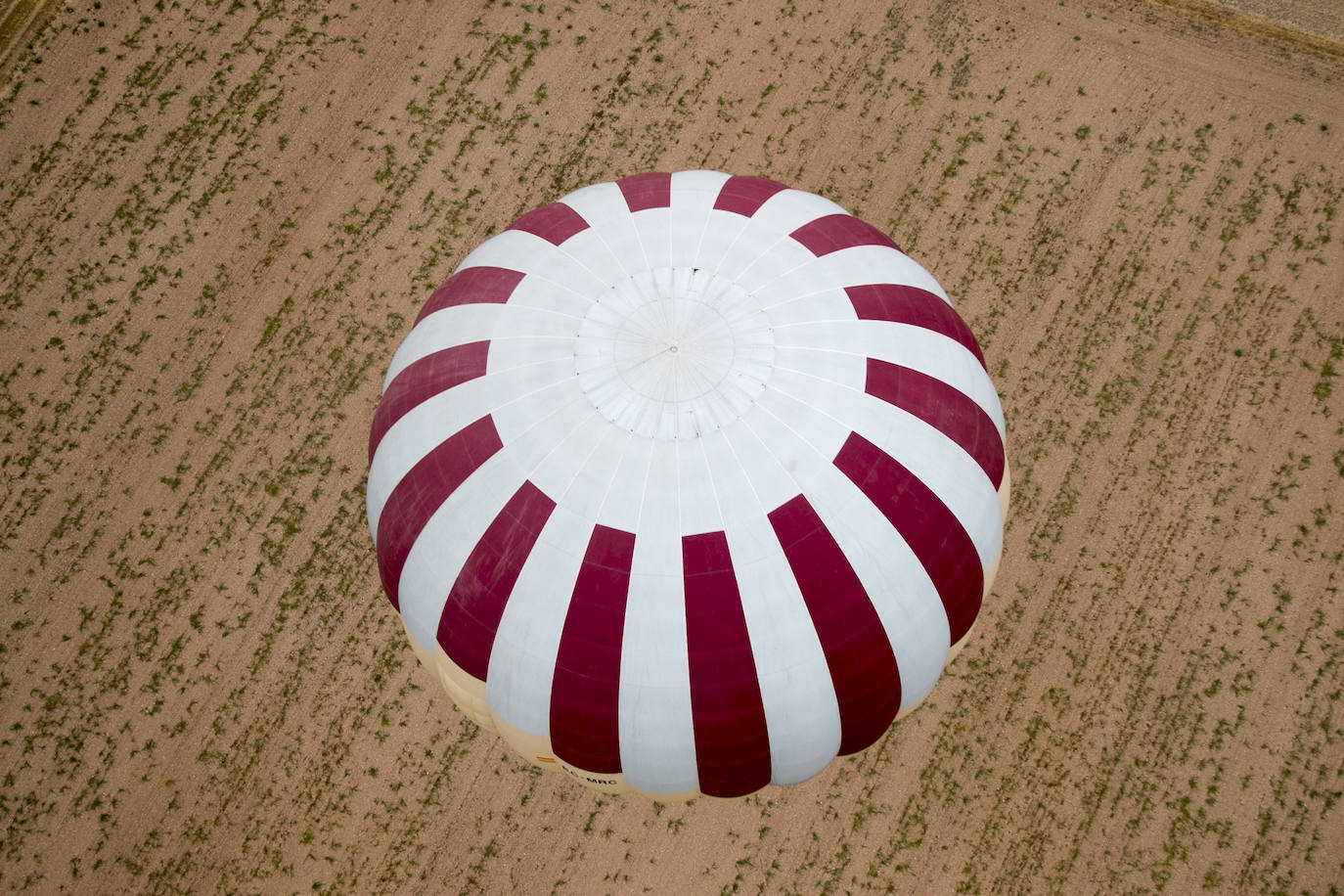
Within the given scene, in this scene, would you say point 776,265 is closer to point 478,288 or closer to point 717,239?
point 717,239

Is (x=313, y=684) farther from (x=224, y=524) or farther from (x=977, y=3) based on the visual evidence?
(x=977, y=3)

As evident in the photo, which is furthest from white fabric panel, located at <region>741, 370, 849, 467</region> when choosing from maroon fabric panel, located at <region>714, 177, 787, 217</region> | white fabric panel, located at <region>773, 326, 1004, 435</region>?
maroon fabric panel, located at <region>714, 177, 787, 217</region>

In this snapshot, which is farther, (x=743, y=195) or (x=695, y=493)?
(x=743, y=195)

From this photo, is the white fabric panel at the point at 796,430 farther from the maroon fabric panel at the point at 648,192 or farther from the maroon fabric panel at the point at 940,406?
the maroon fabric panel at the point at 648,192

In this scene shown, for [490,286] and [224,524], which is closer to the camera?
[490,286]

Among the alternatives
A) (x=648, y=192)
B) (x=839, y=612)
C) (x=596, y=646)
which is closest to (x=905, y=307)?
(x=648, y=192)

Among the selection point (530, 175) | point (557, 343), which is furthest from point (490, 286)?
point (530, 175)
